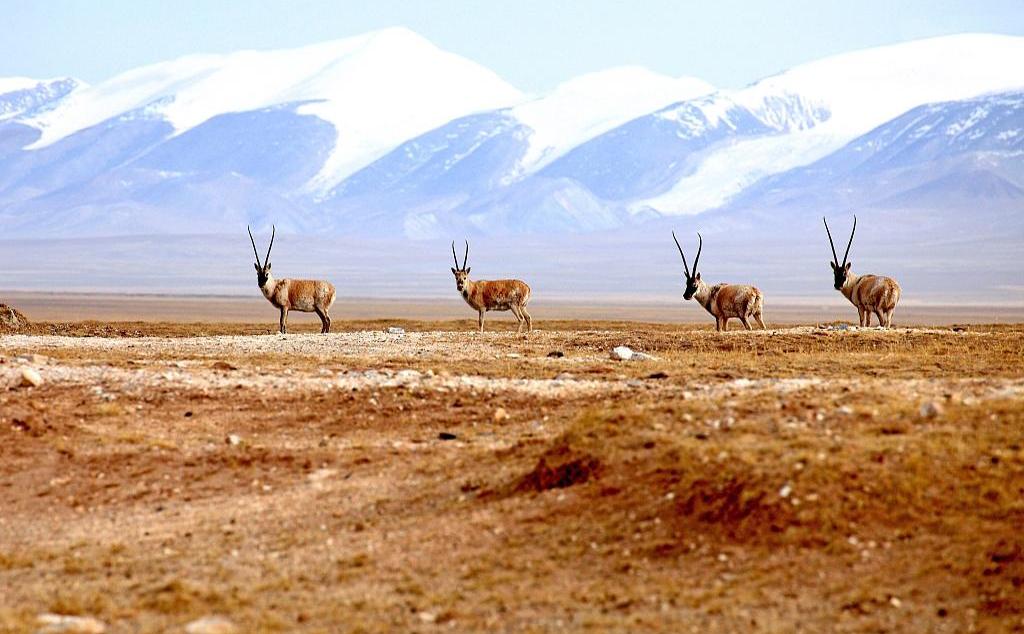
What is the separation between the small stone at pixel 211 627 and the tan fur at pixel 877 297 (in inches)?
947

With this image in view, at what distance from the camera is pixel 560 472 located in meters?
13.5

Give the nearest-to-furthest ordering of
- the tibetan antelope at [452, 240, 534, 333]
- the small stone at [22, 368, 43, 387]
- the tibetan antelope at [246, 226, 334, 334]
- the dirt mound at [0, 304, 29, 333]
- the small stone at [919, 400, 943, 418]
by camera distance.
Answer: the small stone at [919, 400, 943, 418], the small stone at [22, 368, 43, 387], the tibetan antelope at [452, 240, 534, 333], the tibetan antelope at [246, 226, 334, 334], the dirt mound at [0, 304, 29, 333]

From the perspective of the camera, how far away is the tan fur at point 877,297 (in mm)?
33062

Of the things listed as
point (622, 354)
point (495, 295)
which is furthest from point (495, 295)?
point (622, 354)

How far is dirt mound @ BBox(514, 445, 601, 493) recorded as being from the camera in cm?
1336

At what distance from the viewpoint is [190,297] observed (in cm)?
10269

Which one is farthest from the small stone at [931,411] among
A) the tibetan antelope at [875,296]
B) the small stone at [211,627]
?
the tibetan antelope at [875,296]

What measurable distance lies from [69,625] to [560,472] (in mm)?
4468

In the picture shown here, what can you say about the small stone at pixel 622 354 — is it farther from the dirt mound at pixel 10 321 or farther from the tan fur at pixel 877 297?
the dirt mound at pixel 10 321

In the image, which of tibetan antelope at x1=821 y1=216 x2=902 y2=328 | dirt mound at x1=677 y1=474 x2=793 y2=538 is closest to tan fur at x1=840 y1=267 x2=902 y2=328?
tibetan antelope at x1=821 y1=216 x2=902 y2=328

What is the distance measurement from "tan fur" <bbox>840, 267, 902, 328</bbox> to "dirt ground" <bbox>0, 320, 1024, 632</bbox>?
556 inches

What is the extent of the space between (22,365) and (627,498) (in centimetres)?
1132

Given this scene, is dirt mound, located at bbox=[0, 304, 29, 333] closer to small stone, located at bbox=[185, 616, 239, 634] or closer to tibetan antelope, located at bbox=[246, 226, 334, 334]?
tibetan antelope, located at bbox=[246, 226, 334, 334]

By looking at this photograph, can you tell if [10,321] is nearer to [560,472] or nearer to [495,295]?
[495,295]
